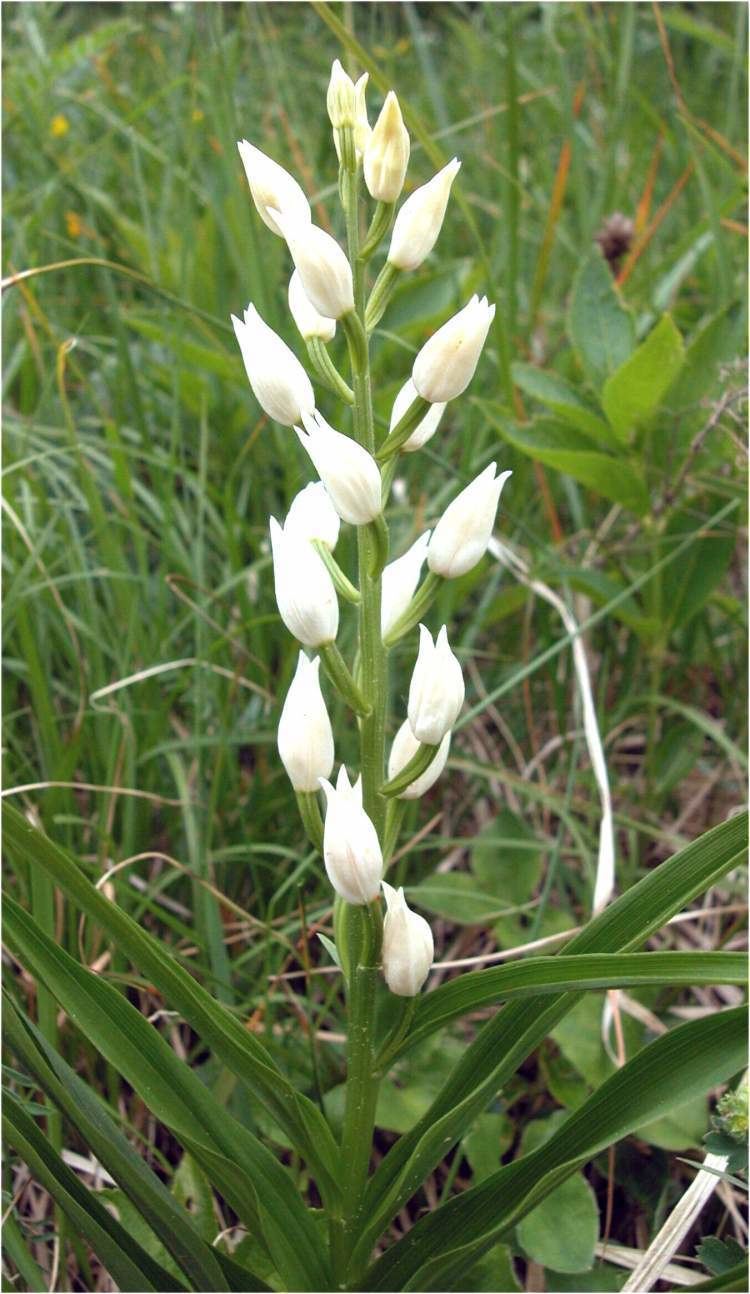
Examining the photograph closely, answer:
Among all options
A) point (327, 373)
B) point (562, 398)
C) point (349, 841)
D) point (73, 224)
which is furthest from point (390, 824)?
A: point (73, 224)

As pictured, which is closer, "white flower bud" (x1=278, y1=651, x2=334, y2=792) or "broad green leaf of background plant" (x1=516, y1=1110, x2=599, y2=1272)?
"white flower bud" (x1=278, y1=651, x2=334, y2=792)

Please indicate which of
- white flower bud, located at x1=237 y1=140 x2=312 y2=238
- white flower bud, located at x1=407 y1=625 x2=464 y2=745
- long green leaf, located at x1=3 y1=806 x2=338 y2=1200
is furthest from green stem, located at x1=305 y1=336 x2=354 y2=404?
long green leaf, located at x1=3 y1=806 x2=338 y2=1200

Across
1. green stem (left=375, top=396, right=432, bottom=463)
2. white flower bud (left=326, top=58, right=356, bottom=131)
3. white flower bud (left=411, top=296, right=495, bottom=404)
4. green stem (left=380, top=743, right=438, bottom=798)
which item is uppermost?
white flower bud (left=326, top=58, right=356, bottom=131)

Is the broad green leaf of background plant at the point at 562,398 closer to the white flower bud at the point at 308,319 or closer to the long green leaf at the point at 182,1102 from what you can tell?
the white flower bud at the point at 308,319

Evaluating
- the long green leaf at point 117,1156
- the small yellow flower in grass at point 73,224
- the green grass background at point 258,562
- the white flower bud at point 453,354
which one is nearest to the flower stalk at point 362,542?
the white flower bud at point 453,354

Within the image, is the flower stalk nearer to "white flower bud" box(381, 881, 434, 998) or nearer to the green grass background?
"white flower bud" box(381, 881, 434, 998)

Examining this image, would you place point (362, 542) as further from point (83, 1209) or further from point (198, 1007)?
point (83, 1209)

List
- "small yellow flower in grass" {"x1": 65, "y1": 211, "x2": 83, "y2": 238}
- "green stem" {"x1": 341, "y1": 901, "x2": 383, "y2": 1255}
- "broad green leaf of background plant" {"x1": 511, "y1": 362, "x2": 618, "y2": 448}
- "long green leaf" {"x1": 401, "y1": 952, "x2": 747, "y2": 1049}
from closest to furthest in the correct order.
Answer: "long green leaf" {"x1": 401, "y1": 952, "x2": 747, "y2": 1049}
"green stem" {"x1": 341, "y1": 901, "x2": 383, "y2": 1255}
"broad green leaf of background plant" {"x1": 511, "y1": 362, "x2": 618, "y2": 448}
"small yellow flower in grass" {"x1": 65, "y1": 211, "x2": 83, "y2": 238}
